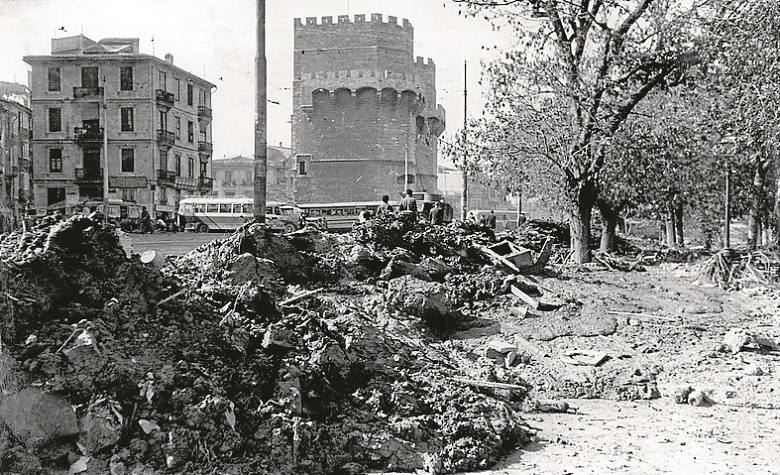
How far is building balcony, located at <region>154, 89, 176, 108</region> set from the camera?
50188 millimetres

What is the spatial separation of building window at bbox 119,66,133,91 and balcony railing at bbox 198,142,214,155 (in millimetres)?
7571

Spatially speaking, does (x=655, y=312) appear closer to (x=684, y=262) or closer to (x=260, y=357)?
(x=684, y=262)

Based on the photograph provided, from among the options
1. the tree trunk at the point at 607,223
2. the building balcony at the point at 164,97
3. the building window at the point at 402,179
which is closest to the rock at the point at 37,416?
the tree trunk at the point at 607,223

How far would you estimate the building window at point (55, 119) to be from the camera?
163 ft

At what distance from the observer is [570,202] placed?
17438 millimetres

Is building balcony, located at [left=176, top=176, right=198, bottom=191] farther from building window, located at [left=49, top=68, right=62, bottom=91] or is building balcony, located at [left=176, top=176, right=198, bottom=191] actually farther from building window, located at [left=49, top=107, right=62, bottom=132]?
building window, located at [left=49, top=68, right=62, bottom=91]

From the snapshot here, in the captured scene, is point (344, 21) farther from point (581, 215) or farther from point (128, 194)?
point (581, 215)

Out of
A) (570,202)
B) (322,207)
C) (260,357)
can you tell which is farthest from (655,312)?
(322,207)

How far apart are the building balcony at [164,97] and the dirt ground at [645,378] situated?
41.7 meters

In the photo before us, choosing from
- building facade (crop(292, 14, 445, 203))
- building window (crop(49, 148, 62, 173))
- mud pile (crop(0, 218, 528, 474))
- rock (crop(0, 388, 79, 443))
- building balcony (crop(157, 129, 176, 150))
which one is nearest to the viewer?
rock (crop(0, 388, 79, 443))

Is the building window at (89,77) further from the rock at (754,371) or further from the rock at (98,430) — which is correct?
the rock at (754,371)

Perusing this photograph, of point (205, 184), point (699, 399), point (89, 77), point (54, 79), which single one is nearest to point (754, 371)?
point (699, 399)

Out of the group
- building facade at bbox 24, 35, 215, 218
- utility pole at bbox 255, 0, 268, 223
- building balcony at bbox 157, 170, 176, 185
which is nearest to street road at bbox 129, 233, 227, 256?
utility pole at bbox 255, 0, 268, 223

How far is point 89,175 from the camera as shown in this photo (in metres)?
49.3
